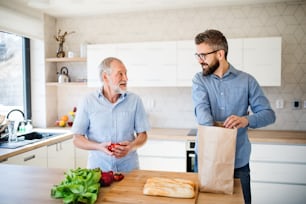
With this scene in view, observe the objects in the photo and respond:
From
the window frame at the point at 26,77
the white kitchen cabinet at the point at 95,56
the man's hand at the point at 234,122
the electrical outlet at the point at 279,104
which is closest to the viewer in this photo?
the man's hand at the point at 234,122

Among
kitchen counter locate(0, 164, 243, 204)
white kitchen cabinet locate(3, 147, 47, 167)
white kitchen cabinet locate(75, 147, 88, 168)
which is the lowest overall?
white kitchen cabinet locate(75, 147, 88, 168)

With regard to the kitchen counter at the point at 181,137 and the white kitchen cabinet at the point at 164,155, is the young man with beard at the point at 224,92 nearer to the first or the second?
the kitchen counter at the point at 181,137

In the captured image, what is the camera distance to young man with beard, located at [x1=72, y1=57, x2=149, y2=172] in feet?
6.42

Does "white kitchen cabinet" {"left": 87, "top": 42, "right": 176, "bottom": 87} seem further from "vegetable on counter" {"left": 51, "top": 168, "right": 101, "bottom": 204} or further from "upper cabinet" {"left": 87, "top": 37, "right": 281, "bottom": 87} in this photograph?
"vegetable on counter" {"left": 51, "top": 168, "right": 101, "bottom": 204}

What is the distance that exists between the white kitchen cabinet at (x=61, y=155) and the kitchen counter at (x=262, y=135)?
979 mm

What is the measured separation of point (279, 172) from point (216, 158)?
1.99 m

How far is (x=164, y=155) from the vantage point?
10.7ft

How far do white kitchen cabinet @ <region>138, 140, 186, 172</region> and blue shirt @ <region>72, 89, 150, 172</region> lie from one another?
49.4 inches

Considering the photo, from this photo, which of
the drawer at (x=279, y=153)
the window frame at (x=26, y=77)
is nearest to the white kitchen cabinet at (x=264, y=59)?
the drawer at (x=279, y=153)

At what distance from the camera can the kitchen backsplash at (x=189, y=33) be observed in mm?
3371

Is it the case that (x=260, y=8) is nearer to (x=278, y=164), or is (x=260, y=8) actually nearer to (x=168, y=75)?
(x=168, y=75)

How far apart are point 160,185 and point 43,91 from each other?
119 inches

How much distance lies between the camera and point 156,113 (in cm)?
385

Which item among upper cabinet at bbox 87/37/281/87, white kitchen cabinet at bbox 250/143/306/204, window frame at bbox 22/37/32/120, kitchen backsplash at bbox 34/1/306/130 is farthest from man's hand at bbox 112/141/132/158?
window frame at bbox 22/37/32/120
